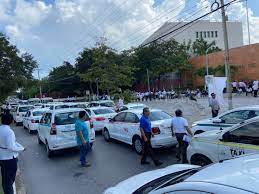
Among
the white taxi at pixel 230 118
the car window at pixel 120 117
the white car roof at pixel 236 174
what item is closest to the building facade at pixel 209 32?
the car window at pixel 120 117

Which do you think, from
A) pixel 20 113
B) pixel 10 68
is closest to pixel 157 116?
pixel 20 113

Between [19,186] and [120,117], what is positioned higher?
[120,117]

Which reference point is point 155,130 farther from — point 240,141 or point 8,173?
point 8,173

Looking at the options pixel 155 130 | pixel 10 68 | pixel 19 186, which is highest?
pixel 10 68

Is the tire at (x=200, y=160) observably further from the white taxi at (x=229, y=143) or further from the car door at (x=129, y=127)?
the car door at (x=129, y=127)

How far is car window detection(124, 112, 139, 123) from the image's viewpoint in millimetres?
11595

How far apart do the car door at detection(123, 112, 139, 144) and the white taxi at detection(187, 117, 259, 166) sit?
4359mm

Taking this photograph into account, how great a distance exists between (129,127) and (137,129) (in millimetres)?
647

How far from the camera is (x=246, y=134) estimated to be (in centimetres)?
630

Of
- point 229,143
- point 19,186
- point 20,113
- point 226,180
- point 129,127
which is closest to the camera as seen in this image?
point 226,180

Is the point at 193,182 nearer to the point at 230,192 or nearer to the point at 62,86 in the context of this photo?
the point at 230,192

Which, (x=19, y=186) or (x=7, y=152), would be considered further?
(x=19, y=186)

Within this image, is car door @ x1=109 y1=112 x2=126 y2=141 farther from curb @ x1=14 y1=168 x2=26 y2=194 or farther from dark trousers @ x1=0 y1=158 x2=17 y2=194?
dark trousers @ x1=0 y1=158 x2=17 y2=194

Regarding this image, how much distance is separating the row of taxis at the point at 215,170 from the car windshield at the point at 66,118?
5.28 m
